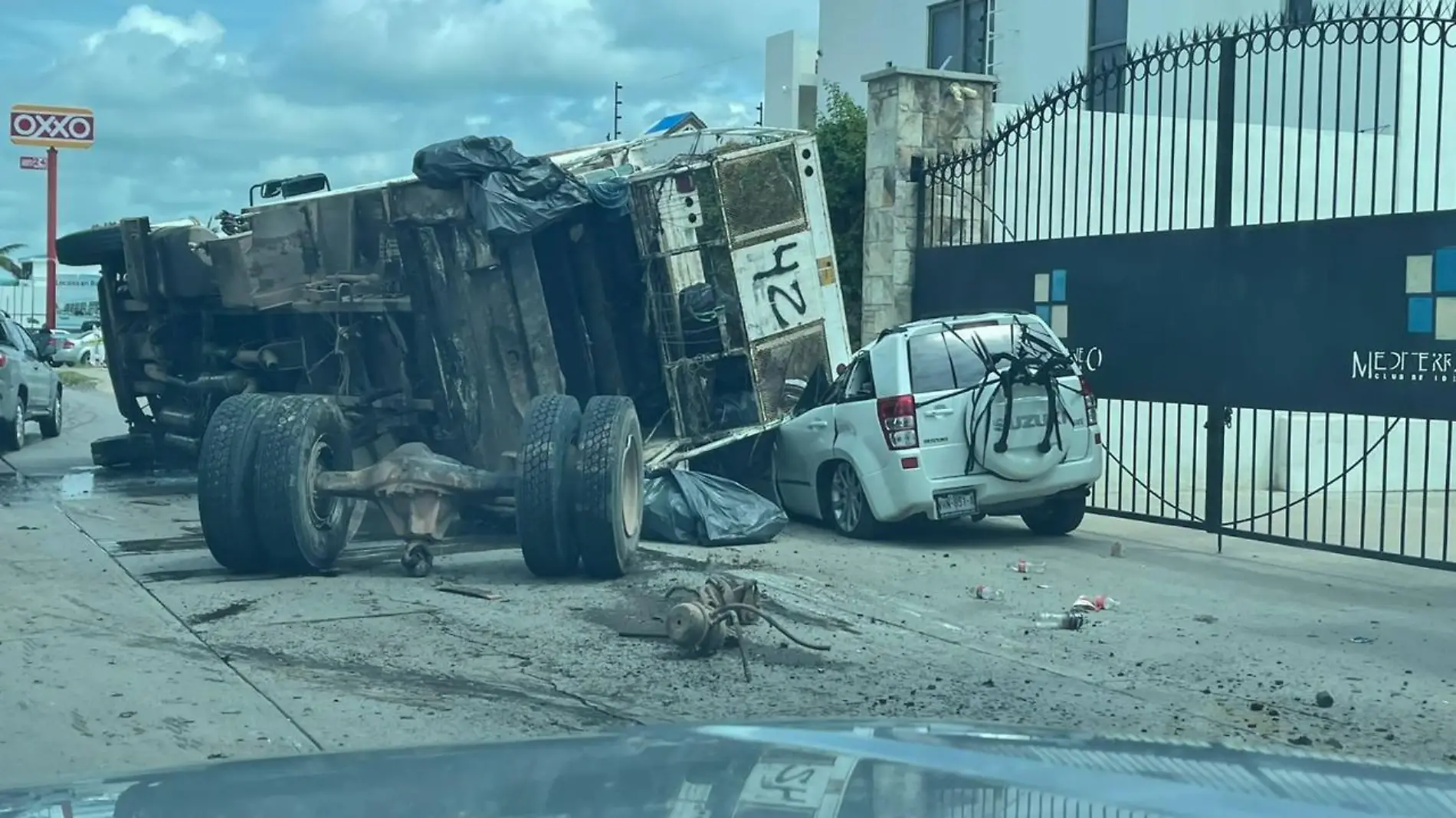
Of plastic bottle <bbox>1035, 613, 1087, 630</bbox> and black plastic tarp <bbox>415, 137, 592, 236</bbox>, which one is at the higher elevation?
black plastic tarp <bbox>415, 137, 592, 236</bbox>

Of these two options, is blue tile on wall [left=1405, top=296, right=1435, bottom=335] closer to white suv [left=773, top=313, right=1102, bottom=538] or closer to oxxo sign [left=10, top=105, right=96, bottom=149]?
white suv [left=773, top=313, right=1102, bottom=538]

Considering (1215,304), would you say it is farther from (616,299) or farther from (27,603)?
(27,603)

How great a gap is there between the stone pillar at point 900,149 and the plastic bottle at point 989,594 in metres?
5.67

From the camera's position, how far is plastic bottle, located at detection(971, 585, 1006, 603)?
9.38 m

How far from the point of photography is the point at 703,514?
11430mm

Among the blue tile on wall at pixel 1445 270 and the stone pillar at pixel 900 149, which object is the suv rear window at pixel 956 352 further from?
the stone pillar at pixel 900 149

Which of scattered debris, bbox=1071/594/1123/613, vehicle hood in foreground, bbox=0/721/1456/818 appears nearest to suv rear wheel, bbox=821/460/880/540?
scattered debris, bbox=1071/594/1123/613

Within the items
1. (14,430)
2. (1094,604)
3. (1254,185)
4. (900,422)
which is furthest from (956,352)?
(14,430)

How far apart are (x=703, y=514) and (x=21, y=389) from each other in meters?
12.0

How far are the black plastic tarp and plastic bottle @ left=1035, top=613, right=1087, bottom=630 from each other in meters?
4.76

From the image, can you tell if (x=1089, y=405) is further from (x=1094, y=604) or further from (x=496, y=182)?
(x=496, y=182)

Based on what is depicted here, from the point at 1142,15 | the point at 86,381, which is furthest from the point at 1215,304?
the point at 86,381

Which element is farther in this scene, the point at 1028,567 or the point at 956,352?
the point at 956,352

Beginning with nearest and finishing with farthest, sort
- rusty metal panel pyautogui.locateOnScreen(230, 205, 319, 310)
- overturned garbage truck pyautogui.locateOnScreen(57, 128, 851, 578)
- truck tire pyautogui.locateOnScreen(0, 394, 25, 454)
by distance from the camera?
overturned garbage truck pyautogui.locateOnScreen(57, 128, 851, 578), rusty metal panel pyautogui.locateOnScreen(230, 205, 319, 310), truck tire pyautogui.locateOnScreen(0, 394, 25, 454)
